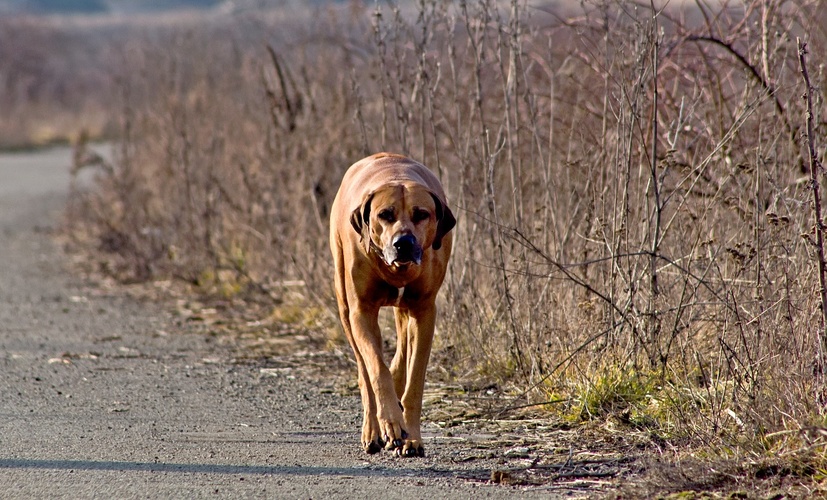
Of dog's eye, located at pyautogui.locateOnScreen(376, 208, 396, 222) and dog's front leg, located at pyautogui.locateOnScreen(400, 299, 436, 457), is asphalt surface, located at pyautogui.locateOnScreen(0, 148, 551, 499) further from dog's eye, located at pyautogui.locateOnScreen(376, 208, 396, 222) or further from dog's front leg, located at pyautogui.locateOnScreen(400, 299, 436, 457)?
dog's eye, located at pyautogui.locateOnScreen(376, 208, 396, 222)

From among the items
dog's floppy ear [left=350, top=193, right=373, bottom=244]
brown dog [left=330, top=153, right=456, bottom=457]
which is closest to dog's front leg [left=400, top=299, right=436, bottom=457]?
brown dog [left=330, top=153, right=456, bottom=457]

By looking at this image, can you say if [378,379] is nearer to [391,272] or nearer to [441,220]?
[391,272]

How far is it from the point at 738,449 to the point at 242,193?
6.93 meters

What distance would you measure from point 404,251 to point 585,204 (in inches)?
84.4

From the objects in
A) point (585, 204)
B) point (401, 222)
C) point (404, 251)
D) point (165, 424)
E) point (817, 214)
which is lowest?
point (165, 424)

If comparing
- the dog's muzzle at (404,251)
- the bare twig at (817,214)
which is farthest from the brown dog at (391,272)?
the bare twig at (817,214)

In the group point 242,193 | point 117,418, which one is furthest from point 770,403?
point 242,193

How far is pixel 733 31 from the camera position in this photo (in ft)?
26.3

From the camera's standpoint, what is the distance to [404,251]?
5109 millimetres

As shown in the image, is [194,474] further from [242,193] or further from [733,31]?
[242,193]

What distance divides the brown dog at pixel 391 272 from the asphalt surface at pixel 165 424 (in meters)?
0.21

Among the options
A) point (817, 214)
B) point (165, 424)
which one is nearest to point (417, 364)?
point (165, 424)

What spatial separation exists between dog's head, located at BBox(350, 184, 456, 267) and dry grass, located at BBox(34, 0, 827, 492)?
2.15 feet

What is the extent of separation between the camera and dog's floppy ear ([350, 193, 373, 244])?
5.36m
